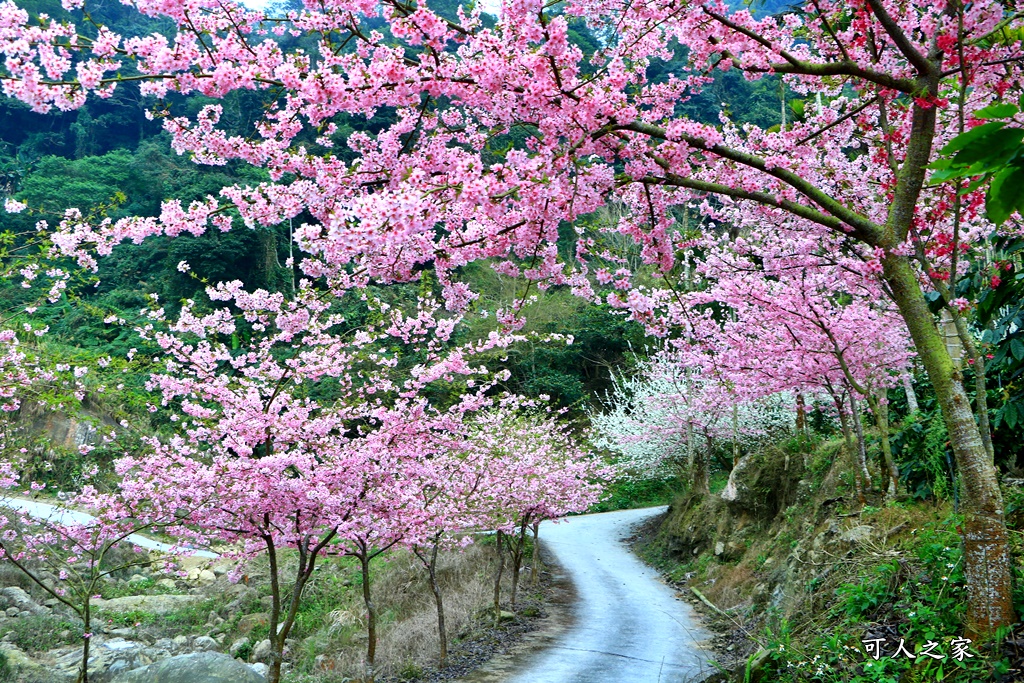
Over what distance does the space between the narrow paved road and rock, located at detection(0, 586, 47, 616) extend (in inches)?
411

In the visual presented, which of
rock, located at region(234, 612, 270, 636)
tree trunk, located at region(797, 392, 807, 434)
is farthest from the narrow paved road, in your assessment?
rock, located at region(234, 612, 270, 636)

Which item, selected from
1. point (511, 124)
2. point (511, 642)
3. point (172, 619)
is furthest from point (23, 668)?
point (511, 124)

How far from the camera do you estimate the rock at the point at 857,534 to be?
7.20 metres

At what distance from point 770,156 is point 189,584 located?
1806 centimetres

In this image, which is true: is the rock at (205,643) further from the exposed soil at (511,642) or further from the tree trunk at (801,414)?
the tree trunk at (801,414)

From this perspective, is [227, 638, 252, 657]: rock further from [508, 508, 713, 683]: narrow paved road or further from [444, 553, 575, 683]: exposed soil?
[508, 508, 713, 683]: narrow paved road

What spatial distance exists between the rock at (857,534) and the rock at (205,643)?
1074 cm

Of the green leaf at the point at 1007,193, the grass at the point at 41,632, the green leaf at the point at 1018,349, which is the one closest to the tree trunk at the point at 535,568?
the grass at the point at 41,632

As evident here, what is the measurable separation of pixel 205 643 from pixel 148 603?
357cm

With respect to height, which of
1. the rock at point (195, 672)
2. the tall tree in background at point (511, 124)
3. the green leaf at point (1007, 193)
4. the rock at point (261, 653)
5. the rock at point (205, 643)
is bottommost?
the rock at point (261, 653)

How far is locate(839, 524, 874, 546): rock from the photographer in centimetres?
720

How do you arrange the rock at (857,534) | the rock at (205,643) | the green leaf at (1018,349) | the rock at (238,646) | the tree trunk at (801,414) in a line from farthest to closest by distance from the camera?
the tree trunk at (801,414)
the rock at (238,646)
the rock at (205,643)
the rock at (857,534)
the green leaf at (1018,349)

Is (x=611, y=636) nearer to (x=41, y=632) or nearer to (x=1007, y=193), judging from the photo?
(x=41, y=632)

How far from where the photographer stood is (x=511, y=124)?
14.7 ft
